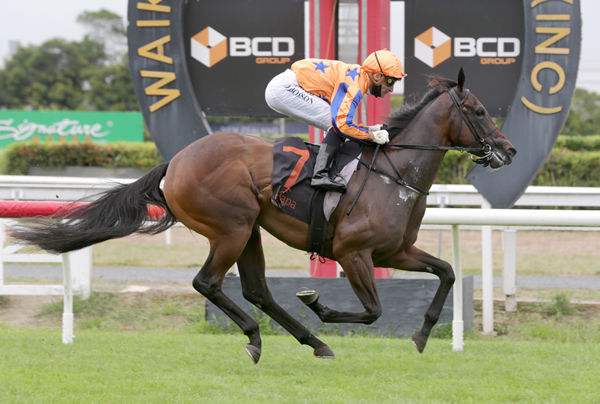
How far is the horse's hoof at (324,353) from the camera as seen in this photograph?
14.2 feet

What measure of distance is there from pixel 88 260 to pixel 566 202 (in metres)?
3.84

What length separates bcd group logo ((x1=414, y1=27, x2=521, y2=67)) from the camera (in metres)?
6.10

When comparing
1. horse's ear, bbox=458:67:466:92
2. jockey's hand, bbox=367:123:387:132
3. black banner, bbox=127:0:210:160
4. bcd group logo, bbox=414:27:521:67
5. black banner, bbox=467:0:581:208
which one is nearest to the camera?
horse's ear, bbox=458:67:466:92

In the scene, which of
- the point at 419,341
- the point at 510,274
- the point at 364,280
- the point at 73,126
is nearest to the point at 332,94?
the point at 364,280

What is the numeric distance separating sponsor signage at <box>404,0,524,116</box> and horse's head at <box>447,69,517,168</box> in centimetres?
190

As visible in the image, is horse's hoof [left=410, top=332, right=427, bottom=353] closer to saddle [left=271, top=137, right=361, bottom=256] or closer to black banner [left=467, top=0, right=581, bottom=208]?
saddle [left=271, top=137, right=361, bottom=256]

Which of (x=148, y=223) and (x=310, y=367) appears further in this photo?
(x=148, y=223)

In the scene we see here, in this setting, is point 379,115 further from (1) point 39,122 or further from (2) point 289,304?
(1) point 39,122

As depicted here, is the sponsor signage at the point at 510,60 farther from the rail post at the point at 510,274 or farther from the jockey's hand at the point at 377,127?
the jockey's hand at the point at 377,127

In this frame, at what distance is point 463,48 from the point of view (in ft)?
20.2

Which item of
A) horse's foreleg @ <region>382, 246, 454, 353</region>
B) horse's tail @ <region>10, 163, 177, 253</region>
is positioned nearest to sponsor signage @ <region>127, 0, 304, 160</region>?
horse's tail @ <region>10, 163, 177, 253</region>

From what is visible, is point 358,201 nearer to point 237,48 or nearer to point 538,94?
point 538,94

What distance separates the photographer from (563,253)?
34.4 ft

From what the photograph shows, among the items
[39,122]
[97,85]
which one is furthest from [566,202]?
[97,85]
